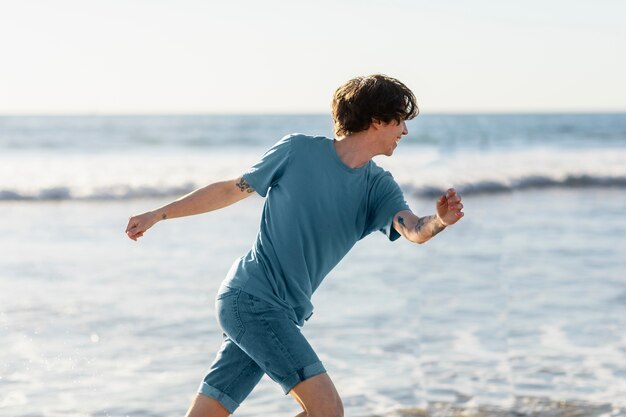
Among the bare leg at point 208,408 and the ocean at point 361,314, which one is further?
the ocean at point 361,314

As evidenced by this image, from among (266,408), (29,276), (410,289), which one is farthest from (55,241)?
(266,408)

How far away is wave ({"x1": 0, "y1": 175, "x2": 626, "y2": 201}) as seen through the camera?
1839 cm

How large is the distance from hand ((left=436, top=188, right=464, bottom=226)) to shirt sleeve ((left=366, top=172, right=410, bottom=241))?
258mm

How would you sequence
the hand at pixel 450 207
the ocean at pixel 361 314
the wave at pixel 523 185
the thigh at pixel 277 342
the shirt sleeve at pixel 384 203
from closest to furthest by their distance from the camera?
the hand at pixel 450 207, the thigh at pixel 277 342, the shirt sleeve at pixel 384 203, the ocean at pixel 361 314, the wave at pixel 523 185

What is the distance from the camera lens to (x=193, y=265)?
10.1 metres

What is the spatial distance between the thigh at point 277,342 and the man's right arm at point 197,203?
0.40 metres

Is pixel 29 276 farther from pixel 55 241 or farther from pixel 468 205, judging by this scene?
pixel 468 205

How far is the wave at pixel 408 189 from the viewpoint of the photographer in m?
18.4

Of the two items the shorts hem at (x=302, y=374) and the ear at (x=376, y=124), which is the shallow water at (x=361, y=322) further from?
the ear at (x=376, y=124)

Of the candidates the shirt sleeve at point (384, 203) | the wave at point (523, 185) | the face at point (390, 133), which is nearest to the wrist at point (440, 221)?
the shirt sleeve at point (384, 203)

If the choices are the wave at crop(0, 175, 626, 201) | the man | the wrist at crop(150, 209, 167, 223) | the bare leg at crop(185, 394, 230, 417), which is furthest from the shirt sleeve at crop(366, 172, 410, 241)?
the wave at crop(0, 175, 626, 201)

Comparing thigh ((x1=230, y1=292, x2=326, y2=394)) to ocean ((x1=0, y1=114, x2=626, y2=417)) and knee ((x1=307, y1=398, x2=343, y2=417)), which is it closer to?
knee ((x1=307, y1=398, x2=343, y2=417))

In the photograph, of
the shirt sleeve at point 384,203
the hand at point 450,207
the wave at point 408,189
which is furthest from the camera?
the wave at point 408,189

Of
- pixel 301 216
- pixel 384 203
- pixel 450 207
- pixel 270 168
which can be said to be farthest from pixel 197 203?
pixel 450 207
